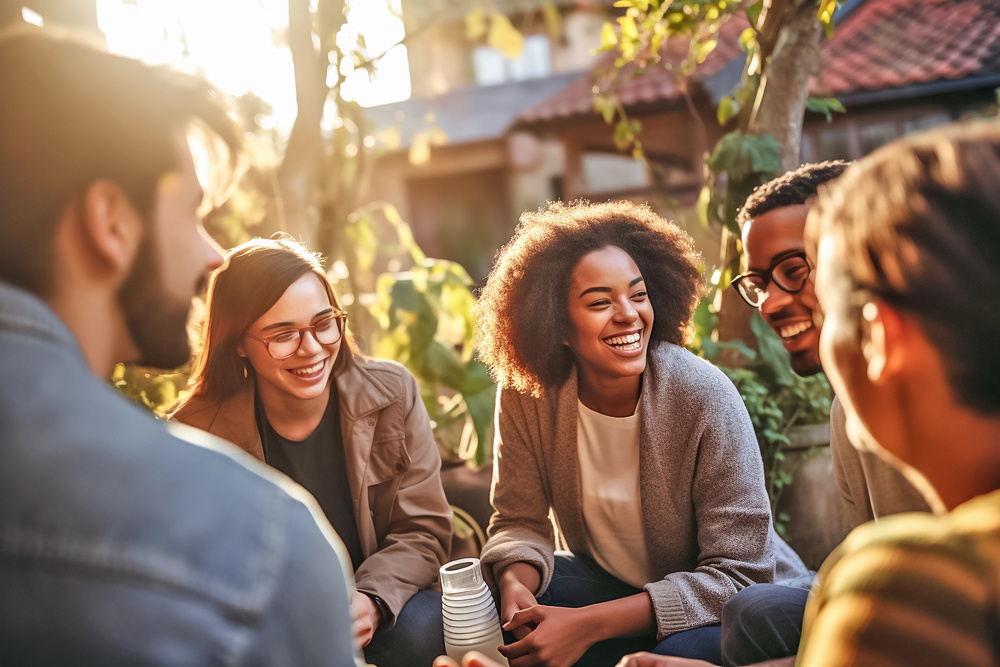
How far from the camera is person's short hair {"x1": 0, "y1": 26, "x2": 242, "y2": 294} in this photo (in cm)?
92

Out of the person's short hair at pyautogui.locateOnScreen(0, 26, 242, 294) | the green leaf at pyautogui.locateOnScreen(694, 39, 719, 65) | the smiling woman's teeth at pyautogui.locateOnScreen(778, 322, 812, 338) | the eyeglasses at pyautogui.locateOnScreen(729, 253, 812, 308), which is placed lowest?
the smiling woman's teeth at pyautogui.locateOnScreen(778, 322, 812, 338)

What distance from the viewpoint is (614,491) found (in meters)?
2.41

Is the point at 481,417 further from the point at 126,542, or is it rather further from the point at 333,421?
the point at 126,542

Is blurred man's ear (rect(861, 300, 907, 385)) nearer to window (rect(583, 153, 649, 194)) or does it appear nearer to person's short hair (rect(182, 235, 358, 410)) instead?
person's short hair (rect(182, 235, 358, 410))

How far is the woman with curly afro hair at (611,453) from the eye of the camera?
2129mm

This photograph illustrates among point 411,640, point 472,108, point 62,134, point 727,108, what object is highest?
point 472,108

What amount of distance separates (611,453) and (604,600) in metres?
0.44

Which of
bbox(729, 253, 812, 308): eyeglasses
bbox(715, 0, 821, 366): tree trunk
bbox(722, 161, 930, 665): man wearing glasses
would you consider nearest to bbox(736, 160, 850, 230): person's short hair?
bbox(722, 161, 930, 665): man wearing glasses

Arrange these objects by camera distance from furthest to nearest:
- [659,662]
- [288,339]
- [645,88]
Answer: [645,88] < [288,339] < [659,662]

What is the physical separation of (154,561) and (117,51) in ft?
2.08

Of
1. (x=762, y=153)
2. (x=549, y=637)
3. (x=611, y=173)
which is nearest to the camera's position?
(x=549, y=637)

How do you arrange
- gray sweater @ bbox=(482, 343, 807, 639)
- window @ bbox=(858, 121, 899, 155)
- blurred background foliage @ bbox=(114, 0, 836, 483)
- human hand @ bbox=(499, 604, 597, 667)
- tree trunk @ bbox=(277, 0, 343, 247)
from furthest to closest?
1. window @ bbox=(858, 121, 899, 155)
2. tree trunk @ bbox=(277, 0, 343, 247)
3. blurred background foliage @ bbox=(114, 0, 836, 483)
4. gray sweater @ bbox=(482, 343, 807, 639)
5. human hand @ bbox=(499, 604, 597, 667)

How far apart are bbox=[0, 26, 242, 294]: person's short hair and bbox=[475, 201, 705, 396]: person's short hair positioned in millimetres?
1599

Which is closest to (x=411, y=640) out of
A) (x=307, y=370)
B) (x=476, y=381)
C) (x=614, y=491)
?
(x=614, y=491)
